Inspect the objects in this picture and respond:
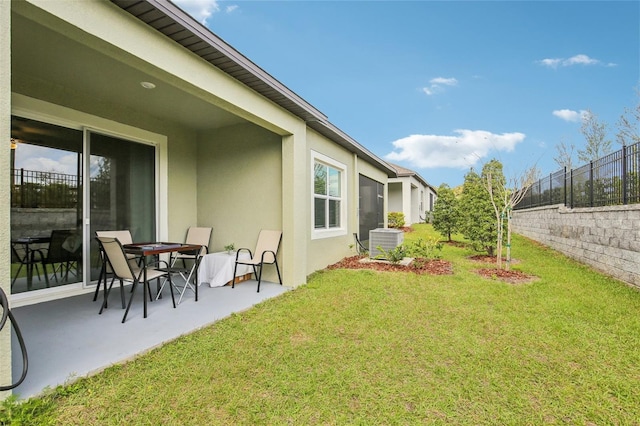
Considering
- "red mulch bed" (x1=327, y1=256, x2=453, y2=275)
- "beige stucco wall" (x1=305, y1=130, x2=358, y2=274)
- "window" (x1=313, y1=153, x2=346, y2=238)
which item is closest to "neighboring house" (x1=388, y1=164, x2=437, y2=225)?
"beige stucco wall" (x1=305, y1=130, x2=358, y2=274)

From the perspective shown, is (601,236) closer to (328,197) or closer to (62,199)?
(328,197)

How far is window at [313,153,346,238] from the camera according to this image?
6.66m

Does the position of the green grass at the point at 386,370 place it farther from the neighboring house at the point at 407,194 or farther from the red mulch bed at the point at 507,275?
the neighboring house at the point at 407,194

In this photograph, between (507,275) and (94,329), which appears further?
(507,275)

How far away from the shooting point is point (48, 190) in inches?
175

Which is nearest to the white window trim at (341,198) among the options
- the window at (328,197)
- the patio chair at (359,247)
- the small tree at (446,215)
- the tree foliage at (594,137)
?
the window at (328,197)

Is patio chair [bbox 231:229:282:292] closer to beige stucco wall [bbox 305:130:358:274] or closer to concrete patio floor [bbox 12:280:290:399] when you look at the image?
concrete patio floor [bbox 12:280:290:399]

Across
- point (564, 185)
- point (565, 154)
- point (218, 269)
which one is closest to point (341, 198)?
point (218, 269)

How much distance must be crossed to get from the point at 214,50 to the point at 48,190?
3.41m

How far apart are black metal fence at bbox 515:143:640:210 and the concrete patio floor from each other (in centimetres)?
685

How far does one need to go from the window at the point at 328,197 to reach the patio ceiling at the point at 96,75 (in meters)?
2.12

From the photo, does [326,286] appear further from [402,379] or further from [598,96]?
[598,96]

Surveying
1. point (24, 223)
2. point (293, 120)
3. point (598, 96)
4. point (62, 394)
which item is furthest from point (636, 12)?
point (24, 223)

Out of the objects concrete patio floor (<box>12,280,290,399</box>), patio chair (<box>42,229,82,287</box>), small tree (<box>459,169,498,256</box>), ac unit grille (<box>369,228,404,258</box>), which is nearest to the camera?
concrete patio floor (<box>12,280,290,399</box>)
